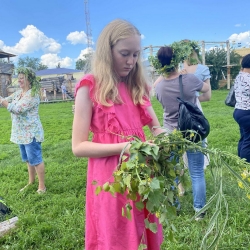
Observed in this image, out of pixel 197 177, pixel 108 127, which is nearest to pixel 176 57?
pixel 197 177

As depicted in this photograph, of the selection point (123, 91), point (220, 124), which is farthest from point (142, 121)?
point (220, 124)

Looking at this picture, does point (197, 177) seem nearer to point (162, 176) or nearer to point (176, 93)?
point (176, 93)

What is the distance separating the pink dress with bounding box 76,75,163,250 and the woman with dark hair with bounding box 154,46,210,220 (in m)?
1.38

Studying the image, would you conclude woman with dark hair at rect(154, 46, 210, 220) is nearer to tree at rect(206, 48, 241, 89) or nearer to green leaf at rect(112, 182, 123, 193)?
green leaf at rect(112, 182, 123, 193)

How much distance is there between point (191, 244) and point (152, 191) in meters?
1.77

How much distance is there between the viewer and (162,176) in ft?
4.13

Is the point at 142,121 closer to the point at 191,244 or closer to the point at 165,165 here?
the point at 165,165

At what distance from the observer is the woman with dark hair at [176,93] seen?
9.70 feet

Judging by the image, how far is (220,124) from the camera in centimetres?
782

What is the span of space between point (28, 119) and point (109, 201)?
9.16ft

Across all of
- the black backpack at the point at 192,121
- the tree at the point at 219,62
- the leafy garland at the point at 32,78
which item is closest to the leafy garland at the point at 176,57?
the black backpack at the point at 192,121

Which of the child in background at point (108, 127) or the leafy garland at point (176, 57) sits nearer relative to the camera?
the child in background at point (108, 127)

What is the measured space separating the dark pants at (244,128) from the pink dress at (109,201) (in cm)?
258

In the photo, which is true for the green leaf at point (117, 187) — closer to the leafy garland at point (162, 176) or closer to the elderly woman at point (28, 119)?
the leafy garland at point (162, 176)
